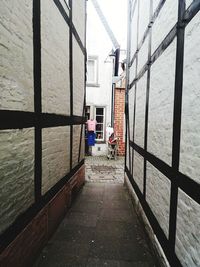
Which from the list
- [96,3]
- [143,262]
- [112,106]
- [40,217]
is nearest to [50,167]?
[40,217]

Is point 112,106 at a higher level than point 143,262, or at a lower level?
higher

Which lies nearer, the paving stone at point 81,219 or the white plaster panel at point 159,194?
the white plaster panel at point 159,194

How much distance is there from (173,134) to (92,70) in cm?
893

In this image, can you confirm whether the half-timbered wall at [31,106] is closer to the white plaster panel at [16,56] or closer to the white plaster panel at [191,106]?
the white plaster panel at [16,56]

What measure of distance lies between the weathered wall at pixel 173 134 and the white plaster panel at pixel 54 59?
1413mm

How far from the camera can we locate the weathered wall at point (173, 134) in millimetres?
1736

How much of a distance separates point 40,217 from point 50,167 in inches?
27.2

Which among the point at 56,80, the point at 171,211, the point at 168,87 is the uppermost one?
the point at 56,80

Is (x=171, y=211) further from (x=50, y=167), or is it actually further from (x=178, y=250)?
(x=50, y=167)

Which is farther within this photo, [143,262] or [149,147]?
[149,147]

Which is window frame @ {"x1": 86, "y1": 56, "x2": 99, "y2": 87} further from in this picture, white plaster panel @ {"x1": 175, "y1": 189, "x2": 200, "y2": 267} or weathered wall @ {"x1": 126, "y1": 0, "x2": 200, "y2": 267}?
white plaster panel @ {"x1": 175, "y1": 189, "x2": 200, "y2": 267}

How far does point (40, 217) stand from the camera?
2.75 meters

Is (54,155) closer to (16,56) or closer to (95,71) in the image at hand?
(16,56)

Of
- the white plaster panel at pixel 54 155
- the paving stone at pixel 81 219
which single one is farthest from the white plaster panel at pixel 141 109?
the paving stone at pixel 81 219
